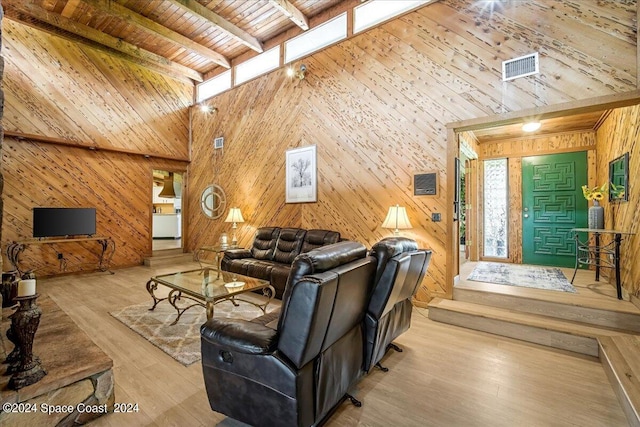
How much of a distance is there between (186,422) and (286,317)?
3.46 feet

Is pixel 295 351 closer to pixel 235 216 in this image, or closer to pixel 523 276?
pixel 523 276

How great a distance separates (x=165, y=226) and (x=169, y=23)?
626 cm

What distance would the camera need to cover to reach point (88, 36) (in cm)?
535

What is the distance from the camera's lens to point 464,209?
6.09m

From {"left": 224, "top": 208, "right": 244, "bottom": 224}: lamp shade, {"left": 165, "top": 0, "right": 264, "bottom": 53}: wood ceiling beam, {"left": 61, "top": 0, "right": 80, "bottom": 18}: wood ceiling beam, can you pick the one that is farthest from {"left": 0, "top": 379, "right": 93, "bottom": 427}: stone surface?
{"left": 61, "top": 0, "right": 80, "bottom": 18}: wood ceiling beam

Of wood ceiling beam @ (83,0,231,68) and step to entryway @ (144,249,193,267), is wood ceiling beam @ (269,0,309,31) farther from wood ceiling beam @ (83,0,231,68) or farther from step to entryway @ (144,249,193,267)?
step to entryway @ (144,249,193,267)

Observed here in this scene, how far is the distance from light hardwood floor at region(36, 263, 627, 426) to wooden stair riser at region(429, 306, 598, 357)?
0.10 m

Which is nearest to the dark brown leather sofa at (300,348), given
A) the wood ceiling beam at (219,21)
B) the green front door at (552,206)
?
the wood ceiling beam at (219,21)

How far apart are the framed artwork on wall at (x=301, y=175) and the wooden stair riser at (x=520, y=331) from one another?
2.69m

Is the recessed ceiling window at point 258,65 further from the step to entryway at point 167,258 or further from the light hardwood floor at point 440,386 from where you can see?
the light hardwood floor at point 440,386

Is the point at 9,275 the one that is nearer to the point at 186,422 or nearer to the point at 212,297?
the point at 212,297

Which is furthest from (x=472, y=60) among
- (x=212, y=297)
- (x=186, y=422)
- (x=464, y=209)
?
(x=186, y=422)

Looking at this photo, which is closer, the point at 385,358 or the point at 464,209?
the point at 385,358

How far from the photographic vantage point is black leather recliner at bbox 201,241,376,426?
145 centimetres
